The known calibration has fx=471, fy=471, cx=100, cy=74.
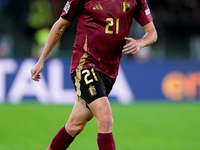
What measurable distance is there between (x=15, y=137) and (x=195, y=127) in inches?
144

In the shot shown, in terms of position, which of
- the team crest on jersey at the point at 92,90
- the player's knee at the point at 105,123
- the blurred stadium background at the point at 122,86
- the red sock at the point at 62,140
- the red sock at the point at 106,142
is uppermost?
the team crest on jersey at the point at 92,90

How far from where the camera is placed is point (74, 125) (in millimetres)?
5117

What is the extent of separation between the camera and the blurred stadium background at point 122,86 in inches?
318

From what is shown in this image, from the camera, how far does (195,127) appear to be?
9312 mm

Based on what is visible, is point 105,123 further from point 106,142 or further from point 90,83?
point 90,83

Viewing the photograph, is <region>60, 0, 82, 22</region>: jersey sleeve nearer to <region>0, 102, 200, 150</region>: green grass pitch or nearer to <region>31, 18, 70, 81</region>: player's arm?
<region>31, 18, 70, 81</region>: player's arm

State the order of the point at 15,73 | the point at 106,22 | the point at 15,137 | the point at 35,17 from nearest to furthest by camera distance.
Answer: the point at 106,22, the point at 15,137, the point at 15,73, the point at 35,17

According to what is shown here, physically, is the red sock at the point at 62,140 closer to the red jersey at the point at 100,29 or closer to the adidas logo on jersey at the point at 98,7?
the red jersey at the point at 100,29

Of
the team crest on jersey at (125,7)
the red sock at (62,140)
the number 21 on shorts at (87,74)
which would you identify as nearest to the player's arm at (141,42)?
the team crest on jersey at (125,7)

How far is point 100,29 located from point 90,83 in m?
0.58

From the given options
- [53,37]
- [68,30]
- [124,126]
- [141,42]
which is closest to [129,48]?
[141,42]

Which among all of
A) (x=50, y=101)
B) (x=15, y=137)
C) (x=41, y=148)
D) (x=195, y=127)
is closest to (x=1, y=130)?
(x=15, y=137)

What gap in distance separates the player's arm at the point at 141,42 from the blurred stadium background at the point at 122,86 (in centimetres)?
229

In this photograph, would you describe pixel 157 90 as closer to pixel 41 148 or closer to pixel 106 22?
pixel 41 148
